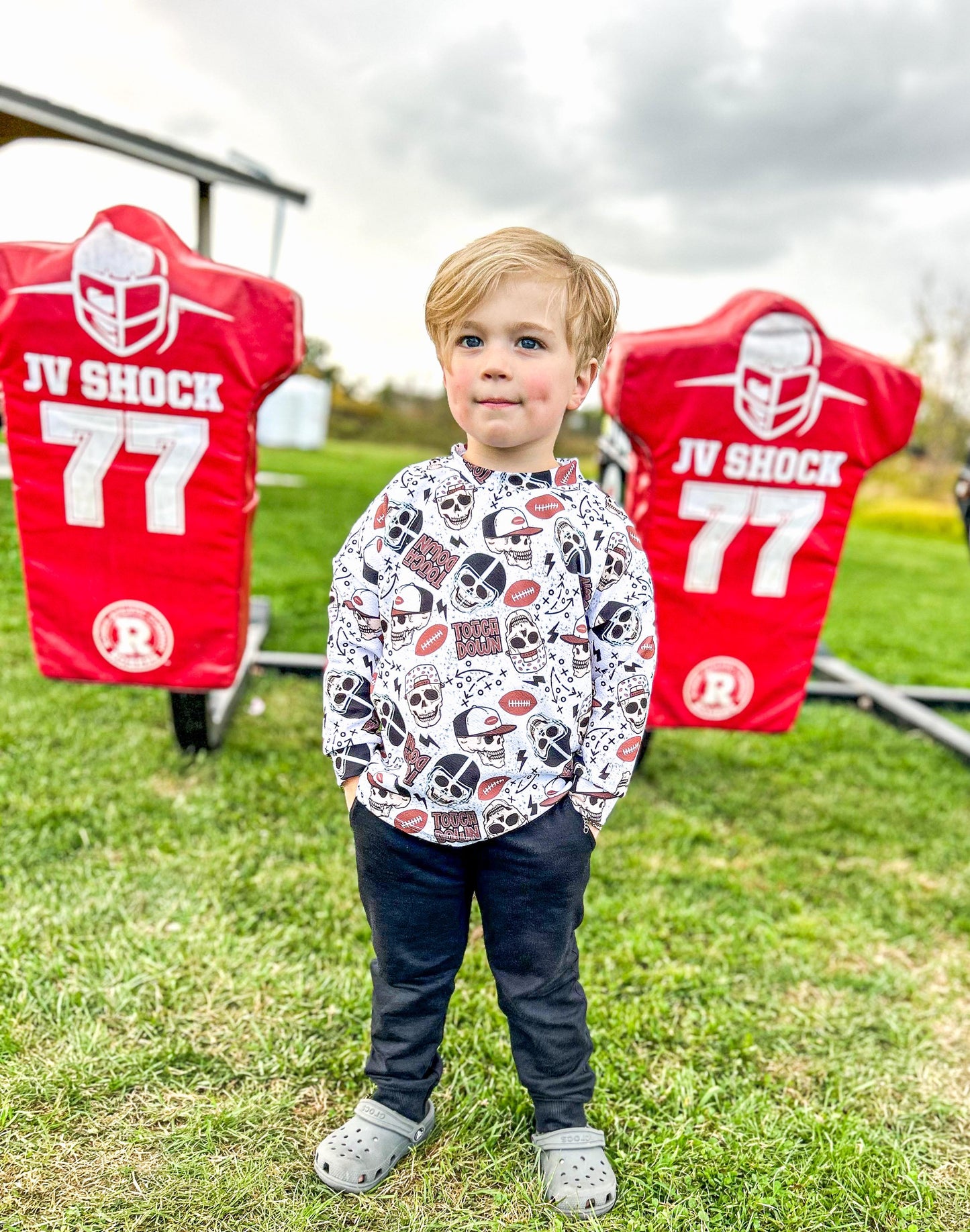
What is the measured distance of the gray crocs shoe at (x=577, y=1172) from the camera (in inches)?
58.4

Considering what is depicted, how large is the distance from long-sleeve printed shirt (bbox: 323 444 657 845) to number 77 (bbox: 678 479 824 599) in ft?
3.41

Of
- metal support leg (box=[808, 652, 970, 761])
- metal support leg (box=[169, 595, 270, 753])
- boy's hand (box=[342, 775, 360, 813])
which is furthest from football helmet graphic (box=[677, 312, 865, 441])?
metal support leg (box=[808, 652, 970, 761])

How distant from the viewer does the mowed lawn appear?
4.98 ft

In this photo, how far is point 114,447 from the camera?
229 centimetres

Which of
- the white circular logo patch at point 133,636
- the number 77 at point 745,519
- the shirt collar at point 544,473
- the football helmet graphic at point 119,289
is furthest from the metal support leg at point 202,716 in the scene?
the shirt collar at point 544,473

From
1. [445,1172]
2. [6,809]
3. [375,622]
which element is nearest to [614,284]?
[375,622]

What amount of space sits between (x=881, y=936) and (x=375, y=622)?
1612 millimetres

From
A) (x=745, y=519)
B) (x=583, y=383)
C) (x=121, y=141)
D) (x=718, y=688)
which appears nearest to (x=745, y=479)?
(x=745, y=519)

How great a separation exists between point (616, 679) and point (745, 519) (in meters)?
1.17

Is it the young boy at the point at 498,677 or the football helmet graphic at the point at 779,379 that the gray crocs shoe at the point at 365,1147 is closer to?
the young boy at the point at 498,677

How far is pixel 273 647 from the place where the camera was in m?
4.37

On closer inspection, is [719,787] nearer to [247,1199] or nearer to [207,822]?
[207,822]

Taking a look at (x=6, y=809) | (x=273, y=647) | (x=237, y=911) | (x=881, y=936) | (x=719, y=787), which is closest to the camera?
(x=237, y=911)

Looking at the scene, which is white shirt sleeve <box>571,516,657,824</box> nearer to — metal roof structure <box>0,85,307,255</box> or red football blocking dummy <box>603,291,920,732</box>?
red football blocking dummy <box>603,291,920,732</box>
